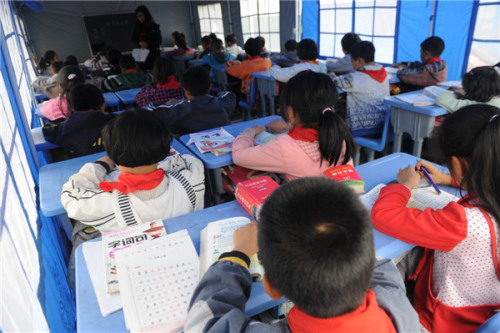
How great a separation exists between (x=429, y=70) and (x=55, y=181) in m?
3.00

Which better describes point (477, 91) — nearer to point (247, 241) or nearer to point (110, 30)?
point (247, 241)

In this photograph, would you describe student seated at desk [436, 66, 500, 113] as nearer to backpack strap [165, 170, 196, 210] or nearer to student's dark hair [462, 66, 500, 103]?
student's dark hair [462, 66, 500, 103]

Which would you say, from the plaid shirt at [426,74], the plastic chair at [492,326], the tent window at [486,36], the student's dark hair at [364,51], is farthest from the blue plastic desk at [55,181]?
the tent window at [486,36]

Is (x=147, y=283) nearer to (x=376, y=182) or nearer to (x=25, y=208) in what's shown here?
(x=25, y=208)

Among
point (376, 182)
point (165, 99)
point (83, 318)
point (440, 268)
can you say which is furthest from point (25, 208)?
point (165, 99)

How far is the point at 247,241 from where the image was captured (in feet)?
2.65

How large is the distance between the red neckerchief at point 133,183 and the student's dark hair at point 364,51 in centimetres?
220

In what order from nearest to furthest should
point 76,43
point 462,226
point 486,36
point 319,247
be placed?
1. point 319,247
2. point 462,226
3. point 486,36
4. point 76,43

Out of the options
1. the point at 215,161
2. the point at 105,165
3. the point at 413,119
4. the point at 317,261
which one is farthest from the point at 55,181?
the point at 413,119

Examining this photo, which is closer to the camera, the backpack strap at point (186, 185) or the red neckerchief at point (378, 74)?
the backpack strap at point (186, 185)

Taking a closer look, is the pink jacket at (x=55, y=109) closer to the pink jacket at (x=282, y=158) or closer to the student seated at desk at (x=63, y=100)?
the student seated at desk at (x=63, y=100)

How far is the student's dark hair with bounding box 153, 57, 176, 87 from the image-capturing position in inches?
117

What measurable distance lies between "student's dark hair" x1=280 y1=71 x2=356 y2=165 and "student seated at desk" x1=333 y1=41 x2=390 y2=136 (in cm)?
132

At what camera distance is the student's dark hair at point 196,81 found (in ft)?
7.43
